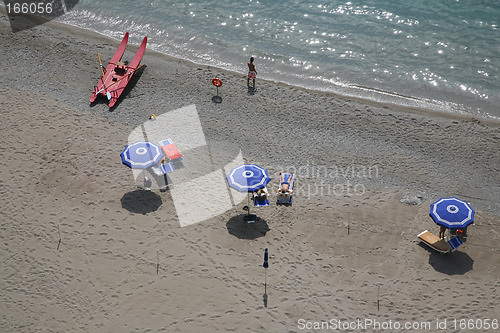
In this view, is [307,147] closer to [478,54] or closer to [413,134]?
[413,134]

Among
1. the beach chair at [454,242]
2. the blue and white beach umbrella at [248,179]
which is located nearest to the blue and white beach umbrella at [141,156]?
the blue and white beach umbrella at [248,179]

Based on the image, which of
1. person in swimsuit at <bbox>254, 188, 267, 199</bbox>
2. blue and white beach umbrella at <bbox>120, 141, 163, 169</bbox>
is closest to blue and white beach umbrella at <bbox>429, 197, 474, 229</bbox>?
person in swimsuit at <bbox>254, 188, 267, 199</bbox>

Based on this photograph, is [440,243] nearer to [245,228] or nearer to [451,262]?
[451,262]

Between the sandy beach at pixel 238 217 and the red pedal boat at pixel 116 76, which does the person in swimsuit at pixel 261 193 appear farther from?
the red pedal boat at pixel 116 76

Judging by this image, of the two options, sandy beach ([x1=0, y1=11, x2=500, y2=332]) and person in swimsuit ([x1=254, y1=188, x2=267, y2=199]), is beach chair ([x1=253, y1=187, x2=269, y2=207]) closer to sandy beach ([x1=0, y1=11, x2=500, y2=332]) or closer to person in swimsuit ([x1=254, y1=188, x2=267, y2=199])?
person in swimsuit ([x1=254, y1=188, x2=267, y2=199])

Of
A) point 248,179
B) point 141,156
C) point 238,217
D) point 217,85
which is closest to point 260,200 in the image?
point 238,217
